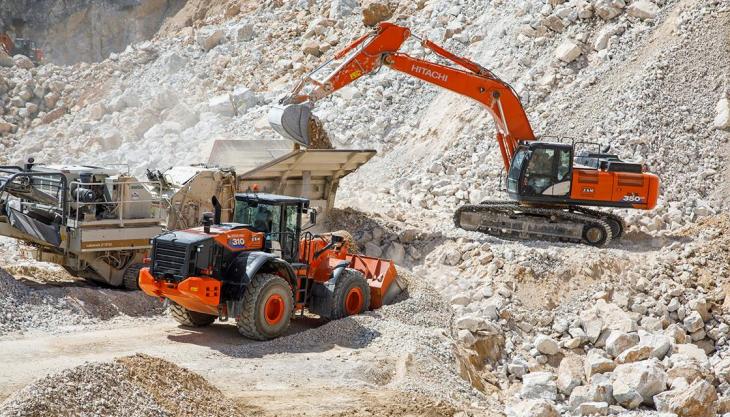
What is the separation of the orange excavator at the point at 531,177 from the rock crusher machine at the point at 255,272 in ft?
15.5

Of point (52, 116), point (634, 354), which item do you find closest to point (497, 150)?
point (634, 354)

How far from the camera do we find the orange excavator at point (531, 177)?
737 inches

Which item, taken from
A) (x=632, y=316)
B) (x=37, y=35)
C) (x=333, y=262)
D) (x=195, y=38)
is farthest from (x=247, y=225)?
(x=37, y=35)

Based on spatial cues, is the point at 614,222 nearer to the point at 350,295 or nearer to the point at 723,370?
the point at 723,370

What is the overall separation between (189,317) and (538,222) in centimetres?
755

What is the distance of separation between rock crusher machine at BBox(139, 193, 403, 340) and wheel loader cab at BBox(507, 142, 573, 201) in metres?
5.07

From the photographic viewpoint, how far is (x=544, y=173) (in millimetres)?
18828

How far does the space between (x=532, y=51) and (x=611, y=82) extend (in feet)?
7.97

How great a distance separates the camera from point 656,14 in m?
23.8

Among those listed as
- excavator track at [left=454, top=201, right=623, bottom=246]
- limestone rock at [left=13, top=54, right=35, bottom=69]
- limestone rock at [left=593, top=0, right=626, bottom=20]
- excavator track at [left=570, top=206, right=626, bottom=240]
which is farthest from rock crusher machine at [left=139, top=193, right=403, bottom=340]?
limestone rock at [left=13, top=54, right=35, bottom=69]

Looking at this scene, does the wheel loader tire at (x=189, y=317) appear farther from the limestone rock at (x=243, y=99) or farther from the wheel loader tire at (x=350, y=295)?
the limestone rock at (x=243, y=99)

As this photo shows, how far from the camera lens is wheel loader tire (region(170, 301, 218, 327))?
13.9 meters

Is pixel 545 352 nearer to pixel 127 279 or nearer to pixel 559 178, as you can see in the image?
Answer: pixel 559 178

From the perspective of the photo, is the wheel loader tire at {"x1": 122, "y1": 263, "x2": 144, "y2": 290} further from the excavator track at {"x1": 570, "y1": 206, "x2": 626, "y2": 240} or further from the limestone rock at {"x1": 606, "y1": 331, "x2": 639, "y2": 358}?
the excavator track at {"x1": 570, "y1": 206, "x2": 626, "y2": 240}
